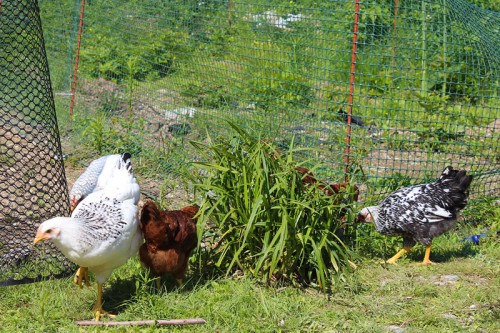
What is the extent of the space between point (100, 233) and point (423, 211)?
8.60ft

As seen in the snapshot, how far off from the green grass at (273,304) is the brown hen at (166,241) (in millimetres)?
146

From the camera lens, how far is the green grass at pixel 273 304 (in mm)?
4574

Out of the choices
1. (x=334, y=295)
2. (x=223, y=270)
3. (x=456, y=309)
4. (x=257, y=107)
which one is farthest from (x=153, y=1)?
(x=456, y=309)

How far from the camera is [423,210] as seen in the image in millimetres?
5641

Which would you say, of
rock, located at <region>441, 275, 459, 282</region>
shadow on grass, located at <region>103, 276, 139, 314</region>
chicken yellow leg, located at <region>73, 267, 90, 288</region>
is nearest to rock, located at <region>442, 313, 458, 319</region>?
rock, located at <region>441, 275, 459, 282</region>

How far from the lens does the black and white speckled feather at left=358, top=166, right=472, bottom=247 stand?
18.4 feet

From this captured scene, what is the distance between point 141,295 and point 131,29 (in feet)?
15.6

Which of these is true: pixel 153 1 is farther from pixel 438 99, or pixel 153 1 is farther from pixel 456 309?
pixel 456 309

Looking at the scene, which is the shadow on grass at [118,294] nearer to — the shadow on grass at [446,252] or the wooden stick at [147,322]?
the wooden stick at [147,322]

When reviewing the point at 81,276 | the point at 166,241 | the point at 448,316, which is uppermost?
the point at 166,241

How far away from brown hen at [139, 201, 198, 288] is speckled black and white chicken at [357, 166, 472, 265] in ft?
5.13

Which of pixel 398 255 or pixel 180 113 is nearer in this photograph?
pixel 398 255

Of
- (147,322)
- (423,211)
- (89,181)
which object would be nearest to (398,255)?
(423,211)

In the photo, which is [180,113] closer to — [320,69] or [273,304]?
[320,69]
